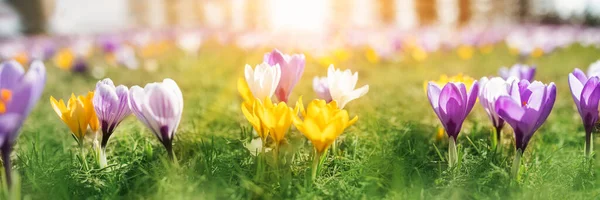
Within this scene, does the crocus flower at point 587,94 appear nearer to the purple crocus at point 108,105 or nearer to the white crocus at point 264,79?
the white crocus at point 264,79

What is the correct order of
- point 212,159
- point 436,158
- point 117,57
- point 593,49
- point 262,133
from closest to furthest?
point 262,133 → point 212,159 → point 436,158 → point 117,57 → point 593,49

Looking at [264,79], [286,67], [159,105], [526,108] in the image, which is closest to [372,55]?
[286,67]

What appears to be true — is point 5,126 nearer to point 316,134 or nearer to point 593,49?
point 316,134

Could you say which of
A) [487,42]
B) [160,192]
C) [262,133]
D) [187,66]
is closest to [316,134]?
[262,133]

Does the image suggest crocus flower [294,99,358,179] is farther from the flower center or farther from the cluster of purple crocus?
the flower center

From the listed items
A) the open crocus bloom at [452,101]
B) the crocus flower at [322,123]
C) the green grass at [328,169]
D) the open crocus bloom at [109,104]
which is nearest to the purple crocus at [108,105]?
the open crocus bloom at [109,104]

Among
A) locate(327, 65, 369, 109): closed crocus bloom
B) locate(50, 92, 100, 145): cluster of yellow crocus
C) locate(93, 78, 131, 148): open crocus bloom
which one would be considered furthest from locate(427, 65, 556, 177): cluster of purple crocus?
locate(50, 92, 100, 145): cluster of yellow crocus
